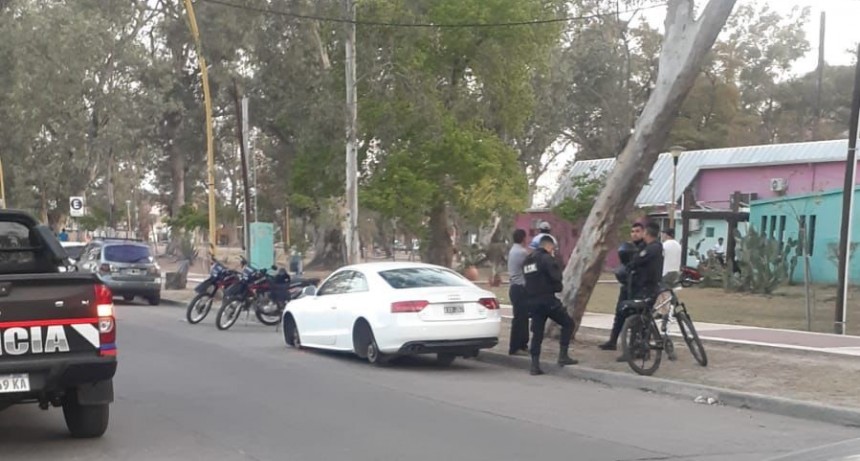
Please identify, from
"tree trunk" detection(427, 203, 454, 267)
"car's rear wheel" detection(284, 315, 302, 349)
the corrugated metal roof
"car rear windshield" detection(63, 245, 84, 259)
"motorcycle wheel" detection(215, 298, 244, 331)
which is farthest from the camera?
the corrugated metal roof

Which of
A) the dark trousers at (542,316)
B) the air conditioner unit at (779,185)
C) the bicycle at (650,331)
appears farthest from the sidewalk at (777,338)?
the air conditioner unit at (779,185)

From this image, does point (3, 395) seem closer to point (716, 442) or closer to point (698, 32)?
point (716, 442)

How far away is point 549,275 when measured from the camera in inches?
508

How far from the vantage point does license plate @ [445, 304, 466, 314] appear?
13.3 meters

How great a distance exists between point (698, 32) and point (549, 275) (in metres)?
4.17

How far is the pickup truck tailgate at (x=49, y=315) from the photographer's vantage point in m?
7.51

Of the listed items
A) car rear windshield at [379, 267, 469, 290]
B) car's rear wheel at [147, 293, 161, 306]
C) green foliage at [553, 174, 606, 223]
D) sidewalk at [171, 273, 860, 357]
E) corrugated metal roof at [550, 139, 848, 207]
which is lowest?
car's rear wheel at [147, 293, 161, 306]

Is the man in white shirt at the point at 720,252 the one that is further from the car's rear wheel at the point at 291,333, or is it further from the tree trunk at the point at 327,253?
the car's rear wheel at the point at 291,333

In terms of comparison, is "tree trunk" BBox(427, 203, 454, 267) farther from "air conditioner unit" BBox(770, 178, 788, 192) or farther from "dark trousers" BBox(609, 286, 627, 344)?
"dark trousers" BBox(609, 286, 627, 344)

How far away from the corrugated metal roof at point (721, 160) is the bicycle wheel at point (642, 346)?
76.3 ft

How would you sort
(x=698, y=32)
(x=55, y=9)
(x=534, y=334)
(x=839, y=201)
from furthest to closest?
(x=55, y=9)
(x=839, y=201)
(x=698, y=32)
(x=534, y=334)

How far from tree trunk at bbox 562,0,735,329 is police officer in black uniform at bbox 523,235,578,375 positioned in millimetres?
1935

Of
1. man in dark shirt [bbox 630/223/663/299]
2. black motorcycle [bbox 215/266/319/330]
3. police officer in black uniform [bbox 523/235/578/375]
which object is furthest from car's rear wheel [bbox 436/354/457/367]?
black motorcycle [bbox 215/266/319/330]

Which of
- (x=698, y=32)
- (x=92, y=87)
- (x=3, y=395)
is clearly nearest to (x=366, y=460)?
(x=3, y=395)
